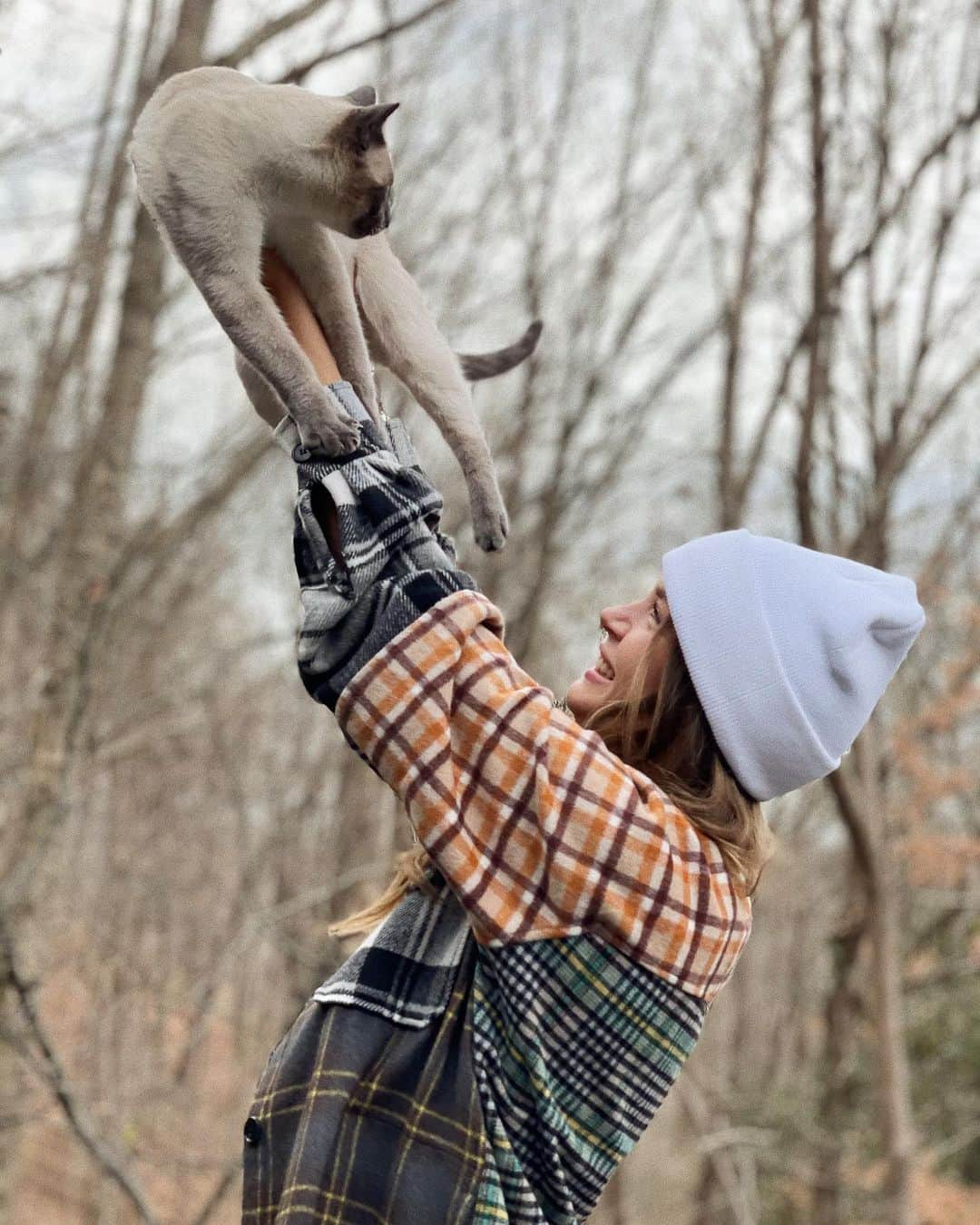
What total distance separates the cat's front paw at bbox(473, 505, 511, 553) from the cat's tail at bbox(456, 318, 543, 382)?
0.23 metres

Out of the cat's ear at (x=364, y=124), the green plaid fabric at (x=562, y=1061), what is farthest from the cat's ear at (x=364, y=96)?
the green plaid fabric at (x=562, y=1061)

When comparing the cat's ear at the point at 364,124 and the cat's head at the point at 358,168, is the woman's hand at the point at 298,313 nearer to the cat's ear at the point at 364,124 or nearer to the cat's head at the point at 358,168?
the cat's head at the point at 358,168

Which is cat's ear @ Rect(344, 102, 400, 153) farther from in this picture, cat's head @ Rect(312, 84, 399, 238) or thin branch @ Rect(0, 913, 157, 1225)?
thin branch @ Rect(0, 913, 157, 1225)

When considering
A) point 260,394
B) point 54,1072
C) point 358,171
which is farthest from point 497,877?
point 54,1072

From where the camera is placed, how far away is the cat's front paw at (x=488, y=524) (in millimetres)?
1812

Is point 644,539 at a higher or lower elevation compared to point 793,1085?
higher

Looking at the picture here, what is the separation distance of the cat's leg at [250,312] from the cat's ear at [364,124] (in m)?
0.28

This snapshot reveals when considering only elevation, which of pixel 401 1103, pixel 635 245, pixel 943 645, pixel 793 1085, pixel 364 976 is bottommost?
pixel 793 1085

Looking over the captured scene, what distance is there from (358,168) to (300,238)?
15cm

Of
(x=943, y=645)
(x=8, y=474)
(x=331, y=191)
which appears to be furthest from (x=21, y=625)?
(x=331, y=191)

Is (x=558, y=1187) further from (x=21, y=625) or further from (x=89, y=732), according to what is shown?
(x=21, y=625)

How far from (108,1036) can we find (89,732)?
3.21m

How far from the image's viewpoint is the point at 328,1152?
142 cm

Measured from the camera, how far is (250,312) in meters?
1.52
